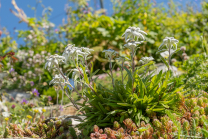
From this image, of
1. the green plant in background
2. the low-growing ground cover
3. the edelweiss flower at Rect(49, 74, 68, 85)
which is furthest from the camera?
the edelweiss flower at Rect(49, 74, 68, 85)

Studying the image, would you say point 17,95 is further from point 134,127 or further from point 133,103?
point 134,127

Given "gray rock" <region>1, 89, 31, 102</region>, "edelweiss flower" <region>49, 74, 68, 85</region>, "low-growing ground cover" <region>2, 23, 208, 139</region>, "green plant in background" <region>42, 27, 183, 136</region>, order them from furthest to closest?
"gray rock" <region>1, 89, 31, 102</region>
"edelweiss flower" <region>49, 74, 68, 85</region>
"green plant in background" <region>42, 27, 183, 136</region>
"low-growing ground cover" <region>2, 23, 208, 139</region>

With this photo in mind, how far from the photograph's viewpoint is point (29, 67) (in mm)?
5734

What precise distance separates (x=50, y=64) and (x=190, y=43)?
492 cm

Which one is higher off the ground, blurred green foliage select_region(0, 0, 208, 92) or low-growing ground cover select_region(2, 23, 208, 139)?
blurred green foliage select_region(0, 0, 208, 92)

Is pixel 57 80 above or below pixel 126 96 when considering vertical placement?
above

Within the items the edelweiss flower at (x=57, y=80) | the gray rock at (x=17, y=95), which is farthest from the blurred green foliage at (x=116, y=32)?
the edelweiss flower at (x=57, y=80)

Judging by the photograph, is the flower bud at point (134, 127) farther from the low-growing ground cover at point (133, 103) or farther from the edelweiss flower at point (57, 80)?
the edelweiss flower at point (57, 80)

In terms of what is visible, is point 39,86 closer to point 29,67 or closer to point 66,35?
point 29,67

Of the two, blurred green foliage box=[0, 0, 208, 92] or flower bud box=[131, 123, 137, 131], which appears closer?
flower bud box=[131, 123, 137, 131]

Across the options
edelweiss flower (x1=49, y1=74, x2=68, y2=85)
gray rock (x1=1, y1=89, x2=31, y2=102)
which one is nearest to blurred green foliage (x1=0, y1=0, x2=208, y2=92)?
gray rock (x1=1, y1=89, x2=31, y2=102)

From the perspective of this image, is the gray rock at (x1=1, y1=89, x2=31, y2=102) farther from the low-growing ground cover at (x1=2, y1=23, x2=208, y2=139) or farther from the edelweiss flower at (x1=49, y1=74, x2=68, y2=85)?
the edelweiss flower at (x1=49, y1=74, x2=68, y2=85)

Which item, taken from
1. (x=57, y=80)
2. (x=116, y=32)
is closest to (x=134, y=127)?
(x=57, y=80)

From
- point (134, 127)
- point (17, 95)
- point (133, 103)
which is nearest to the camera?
point (134, 127)
